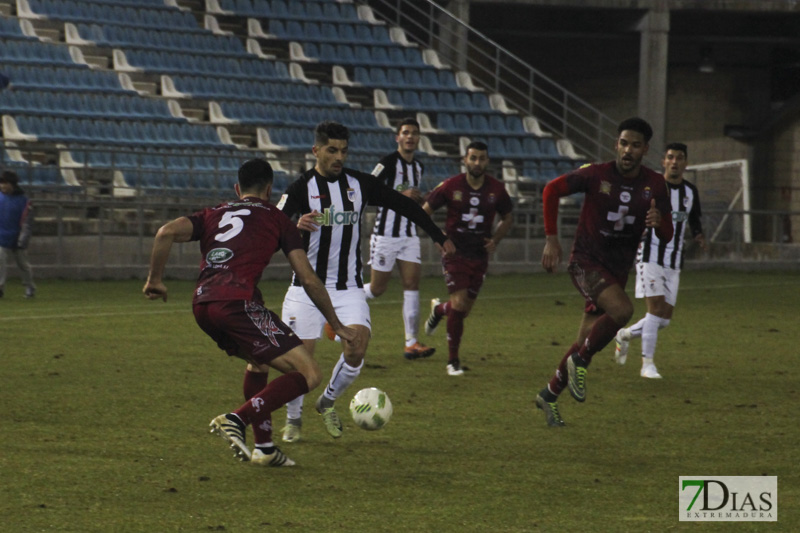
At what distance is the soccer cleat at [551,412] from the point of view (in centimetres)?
767

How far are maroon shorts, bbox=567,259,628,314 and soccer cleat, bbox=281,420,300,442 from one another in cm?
204

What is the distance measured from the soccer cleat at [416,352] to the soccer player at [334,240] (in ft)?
11.9

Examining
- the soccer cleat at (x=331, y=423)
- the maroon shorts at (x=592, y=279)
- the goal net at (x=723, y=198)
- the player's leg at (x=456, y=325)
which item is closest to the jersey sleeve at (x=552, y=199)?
the maroon shorts at (x=592, y=279)

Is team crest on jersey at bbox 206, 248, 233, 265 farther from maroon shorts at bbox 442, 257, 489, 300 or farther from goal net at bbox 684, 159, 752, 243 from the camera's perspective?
goal net at bbox 684, 159, 752, 243

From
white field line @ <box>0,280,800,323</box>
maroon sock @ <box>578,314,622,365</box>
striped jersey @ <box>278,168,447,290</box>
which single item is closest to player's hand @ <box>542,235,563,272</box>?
maroon sock @ <box>578,314,622,365</box>

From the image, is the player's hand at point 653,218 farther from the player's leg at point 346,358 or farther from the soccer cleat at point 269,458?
the soccer cleat at point 269,458

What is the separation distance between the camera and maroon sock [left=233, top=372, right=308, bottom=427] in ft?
19.6

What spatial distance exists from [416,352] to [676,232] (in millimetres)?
2540

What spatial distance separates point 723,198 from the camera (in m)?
27.9

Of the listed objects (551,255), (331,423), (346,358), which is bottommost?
(331,423)

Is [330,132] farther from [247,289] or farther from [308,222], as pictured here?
[247,289]

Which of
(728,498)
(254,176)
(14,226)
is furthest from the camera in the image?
(14,226)

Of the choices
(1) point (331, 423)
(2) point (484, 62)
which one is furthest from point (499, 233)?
(2) point (484, 62)

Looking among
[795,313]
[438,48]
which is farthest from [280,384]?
[438,48]
